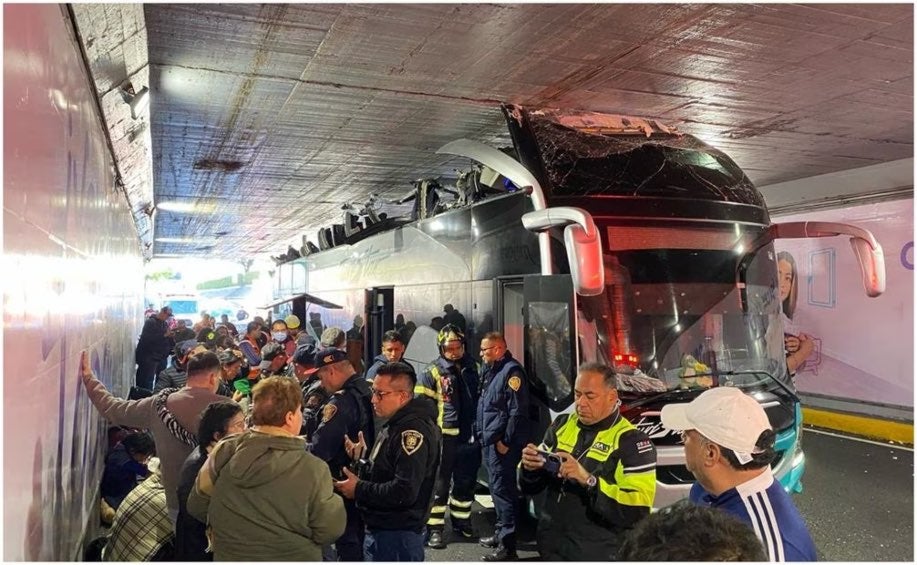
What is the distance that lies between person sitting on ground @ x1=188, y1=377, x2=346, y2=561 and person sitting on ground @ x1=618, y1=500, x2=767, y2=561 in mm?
1604

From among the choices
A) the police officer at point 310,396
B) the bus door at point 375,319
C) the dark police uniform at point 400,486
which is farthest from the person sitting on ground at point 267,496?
the bus door at point 375,319

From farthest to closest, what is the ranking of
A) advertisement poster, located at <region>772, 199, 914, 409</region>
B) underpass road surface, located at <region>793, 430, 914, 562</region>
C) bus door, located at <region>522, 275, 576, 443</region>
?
advertisement poster, located at <region>772, 199, 914, 409</region> < underpass road surface, located at <region>793, 430, 914, 562</region> < bus door, located at <region>522, 275, 576, 443</region>

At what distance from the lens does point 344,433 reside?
4074 millimetres

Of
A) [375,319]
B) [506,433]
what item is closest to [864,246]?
[506,433]

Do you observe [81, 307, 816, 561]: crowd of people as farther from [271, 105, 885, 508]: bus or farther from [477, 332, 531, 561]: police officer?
[271, 105, 885, 508]: bus

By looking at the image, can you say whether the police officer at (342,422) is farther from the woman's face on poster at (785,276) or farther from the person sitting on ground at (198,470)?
the woman's face on poster at (785,276)

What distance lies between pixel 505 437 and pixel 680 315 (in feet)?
5.63

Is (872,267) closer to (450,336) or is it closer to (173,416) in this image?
(450,336)

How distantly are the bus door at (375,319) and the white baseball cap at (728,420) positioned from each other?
6581mm

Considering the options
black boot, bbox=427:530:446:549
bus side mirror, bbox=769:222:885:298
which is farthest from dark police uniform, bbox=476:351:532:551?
bus side mirror, bbox=769:222:885:298

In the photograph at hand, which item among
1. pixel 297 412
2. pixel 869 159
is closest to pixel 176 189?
pixel 297 412

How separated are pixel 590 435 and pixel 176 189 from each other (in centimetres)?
1051

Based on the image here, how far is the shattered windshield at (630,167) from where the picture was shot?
549cm

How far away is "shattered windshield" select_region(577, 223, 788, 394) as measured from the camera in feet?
16.4
